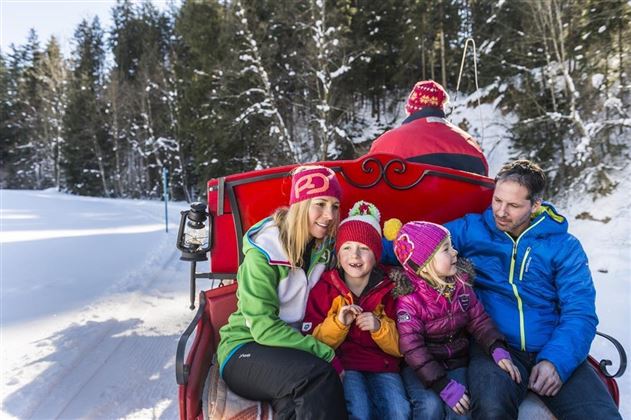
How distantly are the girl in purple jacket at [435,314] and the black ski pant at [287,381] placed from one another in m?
0.44

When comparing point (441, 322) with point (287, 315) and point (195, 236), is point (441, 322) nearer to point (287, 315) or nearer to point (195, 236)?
point (287, 315)

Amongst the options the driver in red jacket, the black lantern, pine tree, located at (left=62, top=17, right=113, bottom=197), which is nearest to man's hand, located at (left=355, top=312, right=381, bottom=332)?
the black lantern

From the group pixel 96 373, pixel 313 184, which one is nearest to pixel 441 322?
pixel 313 184

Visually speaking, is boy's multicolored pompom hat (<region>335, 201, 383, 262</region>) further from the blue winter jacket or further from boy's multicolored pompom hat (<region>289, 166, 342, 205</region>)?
the blue winter jacket

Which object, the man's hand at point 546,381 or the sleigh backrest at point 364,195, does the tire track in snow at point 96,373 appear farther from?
the man's hand at point 546,381

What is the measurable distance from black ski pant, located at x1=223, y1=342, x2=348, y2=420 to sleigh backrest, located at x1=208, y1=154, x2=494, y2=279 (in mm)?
933

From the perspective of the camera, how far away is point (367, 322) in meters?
2.07

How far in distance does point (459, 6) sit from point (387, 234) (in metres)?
16.9

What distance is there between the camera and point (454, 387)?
6.31ft

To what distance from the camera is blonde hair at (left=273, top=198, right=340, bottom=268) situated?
214cm

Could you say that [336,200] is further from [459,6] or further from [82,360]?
[459,6]

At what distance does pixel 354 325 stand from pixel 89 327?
3.15 metres

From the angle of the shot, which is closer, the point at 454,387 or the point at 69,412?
the point at 454,387

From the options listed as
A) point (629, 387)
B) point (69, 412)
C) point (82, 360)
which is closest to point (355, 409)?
point (69, 412)
